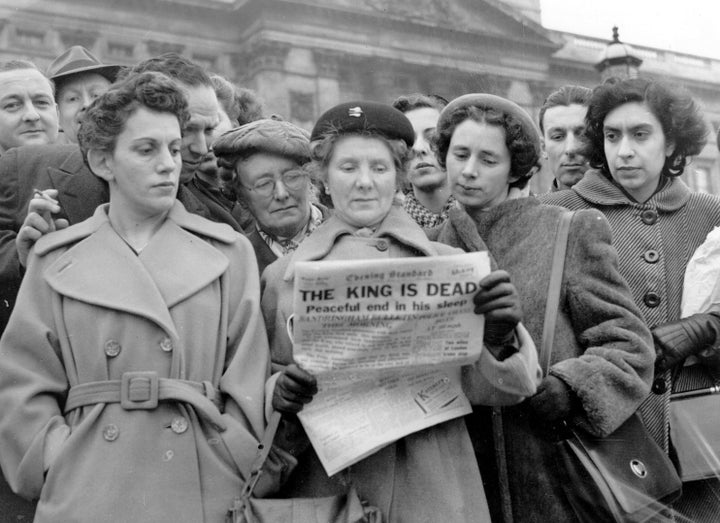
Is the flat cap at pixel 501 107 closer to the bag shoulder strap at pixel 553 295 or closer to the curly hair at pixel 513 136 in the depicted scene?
the curly hair at pixel 513 136

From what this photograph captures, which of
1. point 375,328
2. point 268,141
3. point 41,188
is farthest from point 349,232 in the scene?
point 41,188

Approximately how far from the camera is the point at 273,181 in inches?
141

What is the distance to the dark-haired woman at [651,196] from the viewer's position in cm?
332

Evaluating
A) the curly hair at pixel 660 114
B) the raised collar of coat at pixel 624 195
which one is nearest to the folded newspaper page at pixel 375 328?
the raised collar of coat at pixel 624 195

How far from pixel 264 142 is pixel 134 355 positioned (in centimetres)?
123

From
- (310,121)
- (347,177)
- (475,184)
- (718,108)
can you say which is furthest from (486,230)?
(718,108)

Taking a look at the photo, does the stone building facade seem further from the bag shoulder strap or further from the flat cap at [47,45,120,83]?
the bag shoulder strap

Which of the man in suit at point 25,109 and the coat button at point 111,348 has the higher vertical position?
the man in suit at point 25,109

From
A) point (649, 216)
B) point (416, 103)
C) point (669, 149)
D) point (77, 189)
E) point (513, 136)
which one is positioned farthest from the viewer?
point (416, 103)

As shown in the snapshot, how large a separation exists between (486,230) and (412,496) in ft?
3.33

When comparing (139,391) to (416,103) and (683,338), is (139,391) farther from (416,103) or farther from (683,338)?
(416,103)

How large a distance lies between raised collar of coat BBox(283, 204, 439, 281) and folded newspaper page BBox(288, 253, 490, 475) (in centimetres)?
38

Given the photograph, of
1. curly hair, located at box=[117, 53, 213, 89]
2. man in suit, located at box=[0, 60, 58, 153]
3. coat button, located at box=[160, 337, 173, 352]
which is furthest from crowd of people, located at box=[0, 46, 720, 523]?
man in suit, located at box=[0, 60, 58, 153]

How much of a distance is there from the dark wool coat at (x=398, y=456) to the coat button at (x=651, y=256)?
2.98ft
